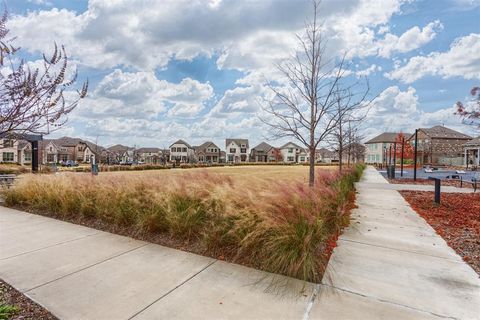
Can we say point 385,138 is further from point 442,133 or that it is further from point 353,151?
point 353,151

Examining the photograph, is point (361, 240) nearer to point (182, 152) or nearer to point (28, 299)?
point (28, 299)

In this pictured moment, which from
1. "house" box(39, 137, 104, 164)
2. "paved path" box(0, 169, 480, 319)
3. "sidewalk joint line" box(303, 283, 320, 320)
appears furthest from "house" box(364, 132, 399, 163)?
"sidewalk joint line" box(303, 283, 320, 320)

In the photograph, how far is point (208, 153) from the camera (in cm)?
9119

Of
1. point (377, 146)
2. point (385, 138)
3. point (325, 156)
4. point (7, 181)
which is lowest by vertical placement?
point (7, 181)

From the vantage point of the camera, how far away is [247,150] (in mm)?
95062

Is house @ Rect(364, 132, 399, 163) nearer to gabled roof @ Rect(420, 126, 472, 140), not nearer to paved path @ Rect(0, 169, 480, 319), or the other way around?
gabled roof @ Rect(420, 126, 472, 140)

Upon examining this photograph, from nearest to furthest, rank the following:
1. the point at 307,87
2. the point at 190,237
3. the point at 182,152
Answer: the point at 190,237 → the point at 307,87 → the point at 182,152

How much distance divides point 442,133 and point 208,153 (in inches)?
2499

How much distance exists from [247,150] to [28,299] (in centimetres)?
9211

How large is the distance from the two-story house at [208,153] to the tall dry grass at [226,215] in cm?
8324

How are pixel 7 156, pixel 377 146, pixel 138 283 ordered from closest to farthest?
pixel 138 283
pixel 7 156
pixel 377 146

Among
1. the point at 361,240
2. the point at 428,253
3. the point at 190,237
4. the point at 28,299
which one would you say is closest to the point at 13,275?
the point at 28,299

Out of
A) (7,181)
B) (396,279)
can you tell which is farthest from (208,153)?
(396,279)

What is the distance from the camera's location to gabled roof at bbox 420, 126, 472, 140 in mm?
55812
